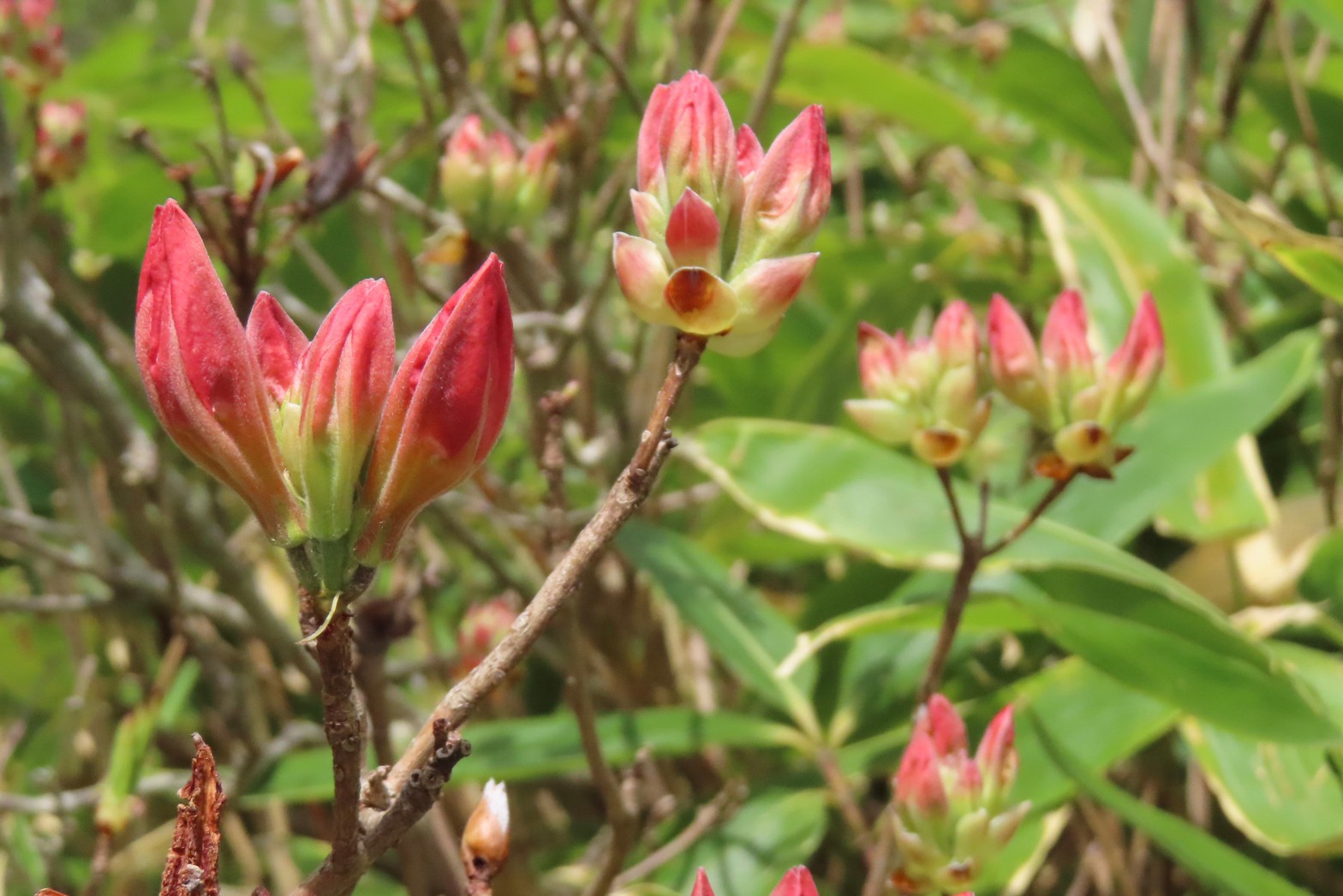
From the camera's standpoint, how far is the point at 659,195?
367 mm

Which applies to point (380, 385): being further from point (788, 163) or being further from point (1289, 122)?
point (1289, 122)

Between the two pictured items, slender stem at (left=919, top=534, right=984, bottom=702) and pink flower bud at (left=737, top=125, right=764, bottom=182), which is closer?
pink flower bud at (left=737, top=125, right=764, bottom=182)

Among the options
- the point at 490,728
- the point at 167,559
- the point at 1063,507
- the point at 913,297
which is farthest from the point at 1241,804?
the point at 167,559

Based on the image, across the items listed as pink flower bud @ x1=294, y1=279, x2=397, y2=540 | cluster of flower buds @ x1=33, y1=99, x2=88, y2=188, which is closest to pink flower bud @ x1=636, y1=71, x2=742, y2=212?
pink flower bud @ x1=294, y1=279, x2=397, y2=540

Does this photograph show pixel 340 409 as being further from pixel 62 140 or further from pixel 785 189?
pixel 62 140

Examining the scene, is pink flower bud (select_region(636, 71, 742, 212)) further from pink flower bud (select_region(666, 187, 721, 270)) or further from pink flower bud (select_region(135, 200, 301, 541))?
pink flower bud (select_region(135, 200, 301, 541))

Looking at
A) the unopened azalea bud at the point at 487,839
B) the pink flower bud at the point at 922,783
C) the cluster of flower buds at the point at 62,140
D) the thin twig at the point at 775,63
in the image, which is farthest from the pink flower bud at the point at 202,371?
the cluster of flower buds at the point at 62,140

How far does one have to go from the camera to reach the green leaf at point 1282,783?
2.13 feet

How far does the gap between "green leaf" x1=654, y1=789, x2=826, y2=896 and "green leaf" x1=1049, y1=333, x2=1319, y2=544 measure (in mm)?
281

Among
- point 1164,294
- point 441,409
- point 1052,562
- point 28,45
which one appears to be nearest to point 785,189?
point 441,409

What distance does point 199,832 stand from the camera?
29 cm

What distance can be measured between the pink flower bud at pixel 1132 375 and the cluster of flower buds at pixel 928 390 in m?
0.06

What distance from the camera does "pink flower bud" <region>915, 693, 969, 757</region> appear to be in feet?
1.69

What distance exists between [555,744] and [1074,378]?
0.39m
